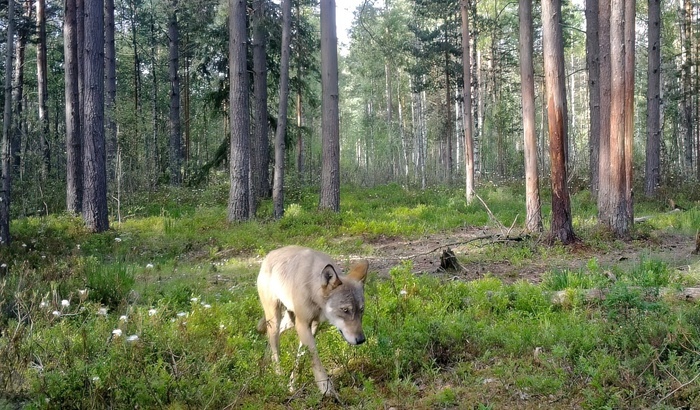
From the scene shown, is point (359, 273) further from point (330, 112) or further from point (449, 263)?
point (330, 112)

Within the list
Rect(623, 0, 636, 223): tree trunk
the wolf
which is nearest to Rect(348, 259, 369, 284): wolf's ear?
the wolf

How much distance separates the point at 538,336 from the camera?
539cm

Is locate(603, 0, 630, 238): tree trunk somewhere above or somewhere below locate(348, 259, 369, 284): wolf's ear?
above

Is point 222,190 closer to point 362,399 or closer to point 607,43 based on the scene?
point 607,43

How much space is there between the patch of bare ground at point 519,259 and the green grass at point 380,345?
0.67 m

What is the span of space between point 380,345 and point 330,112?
1102cm

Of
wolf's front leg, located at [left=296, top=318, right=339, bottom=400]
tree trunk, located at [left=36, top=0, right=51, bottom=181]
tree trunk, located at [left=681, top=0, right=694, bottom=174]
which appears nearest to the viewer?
wolf's front leg, located at [left=296, top=318, right=339, bottom=400]

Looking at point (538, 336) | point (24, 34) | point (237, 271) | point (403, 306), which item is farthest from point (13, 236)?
point (24, 34)

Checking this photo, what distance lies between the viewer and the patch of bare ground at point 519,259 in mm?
8688

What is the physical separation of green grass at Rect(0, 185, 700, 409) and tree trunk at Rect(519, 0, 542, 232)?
9.65 ft

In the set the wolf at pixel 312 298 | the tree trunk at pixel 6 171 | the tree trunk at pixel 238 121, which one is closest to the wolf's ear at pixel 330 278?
the wolf at pixel 312 298

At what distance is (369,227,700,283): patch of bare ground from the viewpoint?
8.69 m

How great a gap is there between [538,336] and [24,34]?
2657cm

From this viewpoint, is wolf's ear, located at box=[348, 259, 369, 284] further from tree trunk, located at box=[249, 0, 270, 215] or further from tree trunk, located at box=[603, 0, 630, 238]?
tree trunk, located at box=[249, 0, 270, 215]
